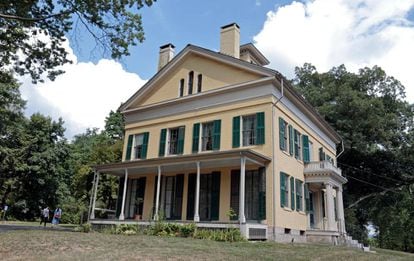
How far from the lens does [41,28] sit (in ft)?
38.0

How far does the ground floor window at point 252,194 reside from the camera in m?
16.2

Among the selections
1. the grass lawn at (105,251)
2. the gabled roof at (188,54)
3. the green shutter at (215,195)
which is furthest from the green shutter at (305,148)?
the grass lawn at (105,251)

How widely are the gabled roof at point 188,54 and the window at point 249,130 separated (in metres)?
2.38

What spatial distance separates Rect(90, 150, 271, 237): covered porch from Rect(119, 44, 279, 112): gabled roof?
4.64m

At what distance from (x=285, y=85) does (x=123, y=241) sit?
1127 centimetres

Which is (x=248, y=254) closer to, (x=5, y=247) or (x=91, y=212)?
(x=5, y=247)

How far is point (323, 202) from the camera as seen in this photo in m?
22.3

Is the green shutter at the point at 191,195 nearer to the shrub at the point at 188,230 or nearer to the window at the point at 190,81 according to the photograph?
the shrub at the point at 188,230

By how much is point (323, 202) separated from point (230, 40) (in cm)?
1161

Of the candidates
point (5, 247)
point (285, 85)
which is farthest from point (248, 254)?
point (285, 85)

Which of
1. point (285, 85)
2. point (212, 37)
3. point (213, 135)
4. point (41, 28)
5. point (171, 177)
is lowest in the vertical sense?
point (171, 177)

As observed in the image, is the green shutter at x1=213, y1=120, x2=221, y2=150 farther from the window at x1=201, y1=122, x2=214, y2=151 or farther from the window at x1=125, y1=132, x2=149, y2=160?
the window at x1=125, y1=132, x2=149, y2=160

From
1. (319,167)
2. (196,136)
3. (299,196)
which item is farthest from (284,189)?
(196,136)

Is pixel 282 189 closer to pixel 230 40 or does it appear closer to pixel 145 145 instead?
pixel 145 145
